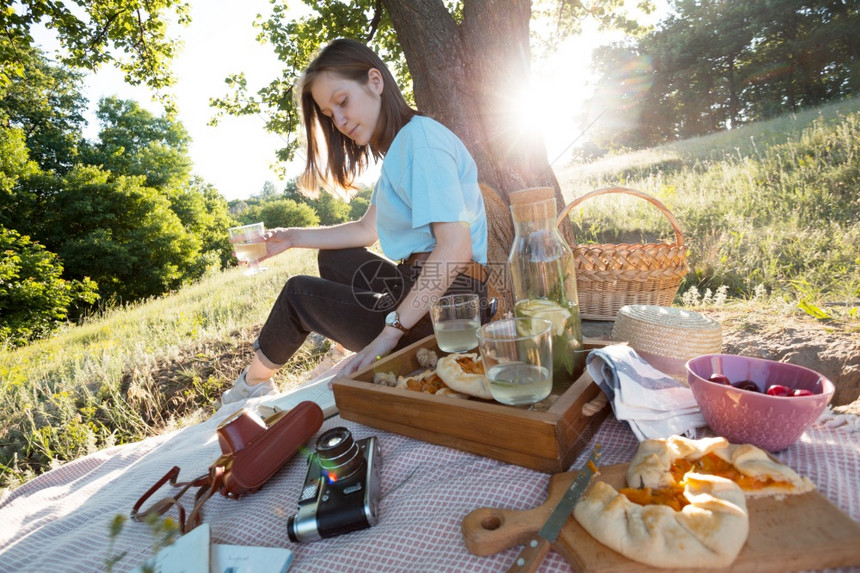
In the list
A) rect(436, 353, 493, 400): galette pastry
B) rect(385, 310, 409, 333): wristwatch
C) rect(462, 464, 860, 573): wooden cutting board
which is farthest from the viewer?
rect(385, 310, 409, 333): wristwatch

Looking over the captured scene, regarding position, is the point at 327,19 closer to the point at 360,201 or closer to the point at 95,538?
the point at 95,538

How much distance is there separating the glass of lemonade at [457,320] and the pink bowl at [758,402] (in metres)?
0.75

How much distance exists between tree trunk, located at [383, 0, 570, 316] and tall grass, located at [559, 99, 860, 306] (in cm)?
212

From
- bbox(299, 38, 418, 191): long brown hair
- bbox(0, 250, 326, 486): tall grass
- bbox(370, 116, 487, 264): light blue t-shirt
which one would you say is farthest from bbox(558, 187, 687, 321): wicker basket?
bbox(0, 250, 326, 486): tall grass

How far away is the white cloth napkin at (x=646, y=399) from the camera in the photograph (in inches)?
39.4

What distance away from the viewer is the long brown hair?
6.88 feet

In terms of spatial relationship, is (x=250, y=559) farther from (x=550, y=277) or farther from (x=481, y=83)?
(x=481, y=83)

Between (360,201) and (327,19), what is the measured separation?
40189mm

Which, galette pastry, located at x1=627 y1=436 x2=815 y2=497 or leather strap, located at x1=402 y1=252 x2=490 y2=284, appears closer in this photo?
galette pastry, located at x1=627 y1=436 x2=815 y2=497

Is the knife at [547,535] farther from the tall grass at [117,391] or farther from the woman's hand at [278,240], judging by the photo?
the tall grass at [117,391]

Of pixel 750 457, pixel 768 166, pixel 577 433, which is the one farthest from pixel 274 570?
pixel 768 166

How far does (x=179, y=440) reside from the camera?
2.09m

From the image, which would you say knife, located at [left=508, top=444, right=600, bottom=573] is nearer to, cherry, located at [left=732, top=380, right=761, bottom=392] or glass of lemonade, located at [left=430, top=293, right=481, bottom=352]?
cherry, located at [left=732, top=380, right=761, bottom=392]

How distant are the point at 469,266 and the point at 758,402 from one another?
142 cm
